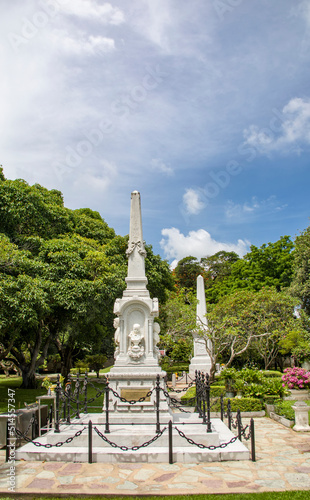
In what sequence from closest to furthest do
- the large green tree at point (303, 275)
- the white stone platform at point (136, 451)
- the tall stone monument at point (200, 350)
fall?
the white stone platform at point (136, 451) < the tall stone monument at point (200, 350) < the large green tree at point (303, 275)

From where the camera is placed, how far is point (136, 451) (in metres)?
8.08

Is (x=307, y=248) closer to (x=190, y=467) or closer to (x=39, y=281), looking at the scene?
(x=39, y=281)

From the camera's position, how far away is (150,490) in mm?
6352

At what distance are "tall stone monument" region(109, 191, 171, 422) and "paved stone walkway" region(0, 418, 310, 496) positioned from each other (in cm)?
252

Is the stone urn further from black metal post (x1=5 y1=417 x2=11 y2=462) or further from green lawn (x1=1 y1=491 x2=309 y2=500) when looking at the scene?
black metal post (x1=5 y1=417 x2=11 y2=462)

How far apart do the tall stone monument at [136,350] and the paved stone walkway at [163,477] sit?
8.25 feet

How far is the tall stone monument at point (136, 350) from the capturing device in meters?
10.3

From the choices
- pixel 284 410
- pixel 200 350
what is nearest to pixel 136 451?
pixel 284 410

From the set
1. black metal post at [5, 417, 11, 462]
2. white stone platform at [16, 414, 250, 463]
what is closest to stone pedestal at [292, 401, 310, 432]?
white stone platform at [16, 414, 250, 463]

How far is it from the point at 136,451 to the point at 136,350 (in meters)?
3.25

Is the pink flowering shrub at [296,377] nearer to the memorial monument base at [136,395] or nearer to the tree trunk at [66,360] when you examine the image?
the memorial monument base at [136,395]

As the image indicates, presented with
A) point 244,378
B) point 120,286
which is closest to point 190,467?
point 244,378

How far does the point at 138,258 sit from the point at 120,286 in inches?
292

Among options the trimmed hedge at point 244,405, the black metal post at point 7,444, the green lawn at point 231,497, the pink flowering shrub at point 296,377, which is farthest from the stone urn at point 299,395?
the black metal post at point 7,444
